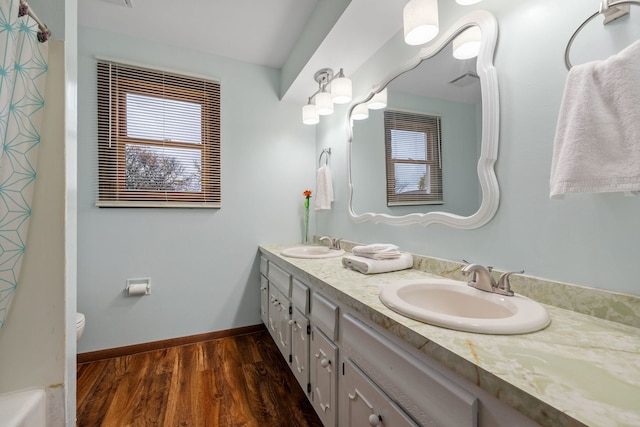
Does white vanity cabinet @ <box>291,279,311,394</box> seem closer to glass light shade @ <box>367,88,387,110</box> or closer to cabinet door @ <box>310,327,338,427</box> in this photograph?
cabinet door @ <box>310,327,338,427</box>

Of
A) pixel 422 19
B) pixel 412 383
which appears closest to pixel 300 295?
pixel 412 383

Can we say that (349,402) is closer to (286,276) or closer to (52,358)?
(286,276)

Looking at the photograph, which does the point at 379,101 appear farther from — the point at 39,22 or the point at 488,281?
the point at 39,22

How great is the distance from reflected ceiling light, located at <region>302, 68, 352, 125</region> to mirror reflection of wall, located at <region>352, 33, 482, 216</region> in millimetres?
285

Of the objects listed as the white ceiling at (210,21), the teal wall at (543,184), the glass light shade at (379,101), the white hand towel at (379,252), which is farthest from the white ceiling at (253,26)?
the white hand towel at (379,252)

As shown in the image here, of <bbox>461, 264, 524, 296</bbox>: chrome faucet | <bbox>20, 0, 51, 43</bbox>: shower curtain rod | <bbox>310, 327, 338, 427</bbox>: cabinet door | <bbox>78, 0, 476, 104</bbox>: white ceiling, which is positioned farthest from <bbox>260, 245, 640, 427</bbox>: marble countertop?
<bbox>20, 0, 51, 43</bbox>: shower curtain rod

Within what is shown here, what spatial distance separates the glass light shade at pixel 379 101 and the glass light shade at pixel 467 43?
52 centimetres

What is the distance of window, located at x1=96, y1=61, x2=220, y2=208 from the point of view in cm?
205

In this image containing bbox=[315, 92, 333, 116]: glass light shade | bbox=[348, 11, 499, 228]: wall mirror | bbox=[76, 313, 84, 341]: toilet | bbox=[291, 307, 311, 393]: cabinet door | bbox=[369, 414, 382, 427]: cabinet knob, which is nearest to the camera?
bbox=[369, 414, 382, 427]: cabinet knob

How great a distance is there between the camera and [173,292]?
2.24 meters

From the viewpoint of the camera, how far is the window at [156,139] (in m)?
2.05

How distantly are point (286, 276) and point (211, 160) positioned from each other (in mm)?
1263

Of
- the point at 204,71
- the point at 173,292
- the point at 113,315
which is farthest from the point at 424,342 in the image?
the point at 204,71

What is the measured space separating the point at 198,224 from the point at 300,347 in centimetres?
137
